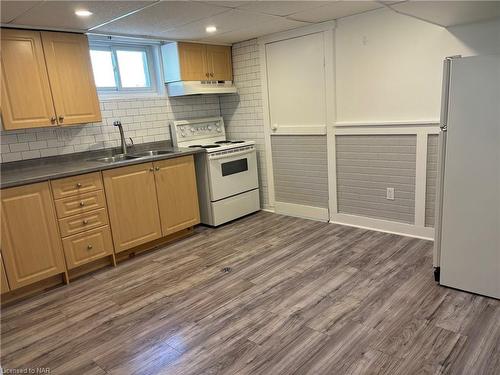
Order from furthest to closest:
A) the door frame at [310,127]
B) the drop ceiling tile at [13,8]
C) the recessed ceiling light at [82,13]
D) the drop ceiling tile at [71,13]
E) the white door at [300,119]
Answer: the white door at [300,119] < the door frame at [310,127] < the recessed ceiling light at [82,13] < the drop ceiling tile at [71,13] < the drop ceiling tile at [13,8]

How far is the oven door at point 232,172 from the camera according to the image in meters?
3.96

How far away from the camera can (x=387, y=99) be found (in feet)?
11.0

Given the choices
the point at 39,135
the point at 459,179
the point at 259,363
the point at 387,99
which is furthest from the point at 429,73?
the point at 39,135

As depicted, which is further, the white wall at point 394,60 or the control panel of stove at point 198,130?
the control panel of stove at point 198,130

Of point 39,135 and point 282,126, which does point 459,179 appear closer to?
point 282,126

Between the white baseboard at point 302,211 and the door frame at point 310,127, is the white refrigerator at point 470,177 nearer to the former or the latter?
the door frame at point 310,127

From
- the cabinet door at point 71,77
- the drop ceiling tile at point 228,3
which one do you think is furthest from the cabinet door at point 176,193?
the drop ceiling tile at point 228,3

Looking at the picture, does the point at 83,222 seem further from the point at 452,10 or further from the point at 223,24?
the point at 452,10

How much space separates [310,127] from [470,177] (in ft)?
6.23

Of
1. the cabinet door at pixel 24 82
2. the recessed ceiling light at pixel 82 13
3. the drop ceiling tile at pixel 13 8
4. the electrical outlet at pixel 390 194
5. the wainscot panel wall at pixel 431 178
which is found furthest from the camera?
the electrical outlet at pixel 390 194

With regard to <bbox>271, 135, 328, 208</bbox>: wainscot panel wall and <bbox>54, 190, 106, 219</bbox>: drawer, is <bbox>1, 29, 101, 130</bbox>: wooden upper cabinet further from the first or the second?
<bbox>271, 135, 328, 208</bbox>: wainscot panel wall

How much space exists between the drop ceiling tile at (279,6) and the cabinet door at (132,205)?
5.35ft

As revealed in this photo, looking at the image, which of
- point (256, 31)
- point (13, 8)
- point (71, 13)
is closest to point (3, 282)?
point (13, 8)

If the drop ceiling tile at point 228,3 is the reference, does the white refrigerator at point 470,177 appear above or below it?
below
